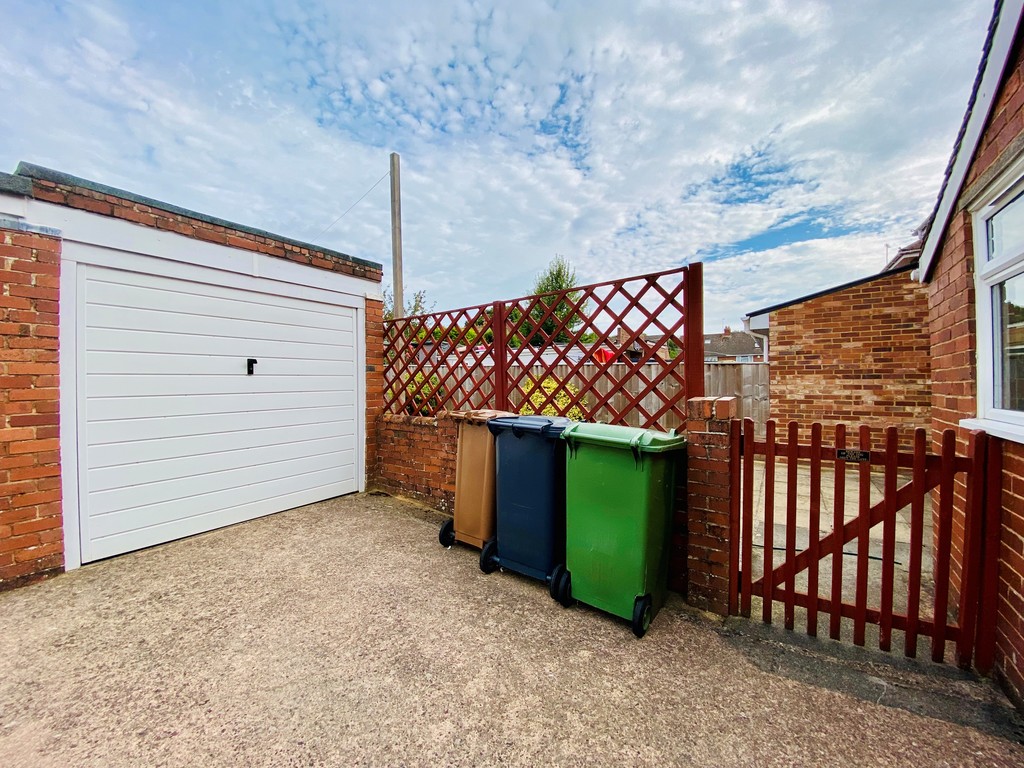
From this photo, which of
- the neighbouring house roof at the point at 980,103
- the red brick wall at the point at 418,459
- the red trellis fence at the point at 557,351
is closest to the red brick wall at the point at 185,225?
the red trellis fence at the point at 557,351

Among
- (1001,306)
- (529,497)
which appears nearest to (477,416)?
(529,497)

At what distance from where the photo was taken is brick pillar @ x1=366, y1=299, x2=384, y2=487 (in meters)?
5.61

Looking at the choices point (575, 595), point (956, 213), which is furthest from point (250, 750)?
point (956, 213)

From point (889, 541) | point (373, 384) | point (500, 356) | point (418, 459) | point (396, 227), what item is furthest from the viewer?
point (396, 227)

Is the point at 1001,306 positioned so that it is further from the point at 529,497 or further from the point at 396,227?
the point at 396,227

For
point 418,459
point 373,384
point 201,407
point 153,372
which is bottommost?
point 418,459

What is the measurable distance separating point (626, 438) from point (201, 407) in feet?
13.9

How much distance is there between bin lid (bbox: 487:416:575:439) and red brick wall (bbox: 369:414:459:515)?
1.44 metres

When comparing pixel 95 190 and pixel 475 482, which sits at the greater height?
pixel 95 190

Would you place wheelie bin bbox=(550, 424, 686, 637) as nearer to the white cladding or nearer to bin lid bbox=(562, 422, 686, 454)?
bin lid bbox=(562, 422, 686, 454)

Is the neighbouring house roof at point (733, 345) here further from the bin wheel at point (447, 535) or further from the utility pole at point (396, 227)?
the bin wheel at point (447, 535)

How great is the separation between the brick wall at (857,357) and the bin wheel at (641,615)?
19.7 feet

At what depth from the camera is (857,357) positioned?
6.68 m

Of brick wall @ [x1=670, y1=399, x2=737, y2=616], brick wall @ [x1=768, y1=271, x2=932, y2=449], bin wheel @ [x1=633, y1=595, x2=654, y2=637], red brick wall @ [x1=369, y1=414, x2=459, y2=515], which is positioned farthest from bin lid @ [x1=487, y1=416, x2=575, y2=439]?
brick wall @ [x1=768, y1=271, x2=932, y2=449]
